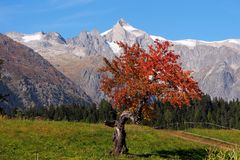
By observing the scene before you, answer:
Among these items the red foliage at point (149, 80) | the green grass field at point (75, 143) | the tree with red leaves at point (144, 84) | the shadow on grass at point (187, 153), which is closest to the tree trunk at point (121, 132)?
the tree with red leaves at point (144, 84)

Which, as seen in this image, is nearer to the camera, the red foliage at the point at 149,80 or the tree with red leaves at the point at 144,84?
the tree with red leaves at the point at 144,84

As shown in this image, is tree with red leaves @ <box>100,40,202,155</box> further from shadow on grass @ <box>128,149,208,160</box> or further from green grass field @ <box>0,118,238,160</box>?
shadow on grass @ <box>128,149,208,160</box>

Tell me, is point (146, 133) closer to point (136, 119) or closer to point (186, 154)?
point (186, 154)

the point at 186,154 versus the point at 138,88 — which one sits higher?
the point at 138,88

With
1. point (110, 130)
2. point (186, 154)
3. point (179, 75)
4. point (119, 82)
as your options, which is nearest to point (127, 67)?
point (119, 82)

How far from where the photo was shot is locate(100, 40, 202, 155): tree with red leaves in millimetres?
41062

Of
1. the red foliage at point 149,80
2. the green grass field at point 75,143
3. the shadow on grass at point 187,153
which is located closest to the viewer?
the green grass field at point 75,143

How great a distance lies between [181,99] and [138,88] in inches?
161

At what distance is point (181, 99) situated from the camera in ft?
137

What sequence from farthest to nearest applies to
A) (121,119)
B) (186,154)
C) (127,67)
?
(186,154) < (127,67) < (121,119)

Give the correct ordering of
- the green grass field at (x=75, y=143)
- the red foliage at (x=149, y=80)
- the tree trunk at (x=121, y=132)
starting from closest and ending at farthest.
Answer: the green grass field at (x=75, y=143)
the tree trunk at (x=121, y=132)
the red foliage at (x=149, y=80)

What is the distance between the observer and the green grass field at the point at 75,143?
39.1 m

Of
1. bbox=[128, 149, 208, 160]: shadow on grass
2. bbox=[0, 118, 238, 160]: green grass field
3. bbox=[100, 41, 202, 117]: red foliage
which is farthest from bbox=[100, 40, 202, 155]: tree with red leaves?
bbox=[128, 149, 208, 160]: shadow on grass

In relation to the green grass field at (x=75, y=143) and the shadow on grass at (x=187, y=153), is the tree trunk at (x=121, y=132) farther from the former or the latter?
the shadow on grass at (x=187, y=153)
